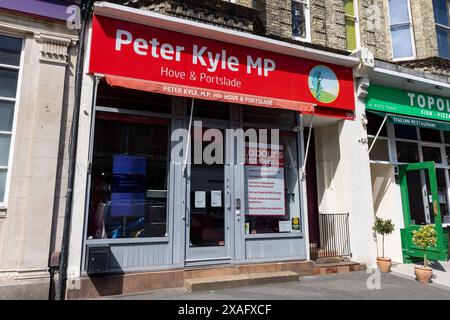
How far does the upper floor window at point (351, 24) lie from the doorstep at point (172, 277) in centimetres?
751

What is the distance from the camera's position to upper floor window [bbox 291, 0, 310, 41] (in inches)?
406

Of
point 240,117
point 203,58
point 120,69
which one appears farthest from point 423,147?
point 120,69

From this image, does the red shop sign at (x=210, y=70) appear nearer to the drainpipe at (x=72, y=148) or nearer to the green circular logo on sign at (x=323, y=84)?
the green circular logo on sign at (x=323, y=84)

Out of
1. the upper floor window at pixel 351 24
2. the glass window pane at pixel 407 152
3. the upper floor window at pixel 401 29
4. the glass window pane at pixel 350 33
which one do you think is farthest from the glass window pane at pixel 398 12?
the glass window pane at pixel 407 152

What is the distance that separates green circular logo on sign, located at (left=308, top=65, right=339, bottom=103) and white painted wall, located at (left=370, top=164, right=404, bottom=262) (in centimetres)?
280

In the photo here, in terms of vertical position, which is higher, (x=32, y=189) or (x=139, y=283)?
(x=32, y=189)

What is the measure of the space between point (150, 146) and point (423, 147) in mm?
8605

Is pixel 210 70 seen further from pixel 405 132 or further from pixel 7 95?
pixel 405 132

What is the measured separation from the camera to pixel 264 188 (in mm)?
7648

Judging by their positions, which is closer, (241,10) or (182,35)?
(182,35)

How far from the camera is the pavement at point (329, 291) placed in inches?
229

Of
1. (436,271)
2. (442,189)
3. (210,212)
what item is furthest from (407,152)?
(210,212)

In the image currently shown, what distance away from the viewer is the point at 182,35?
22.9ft
